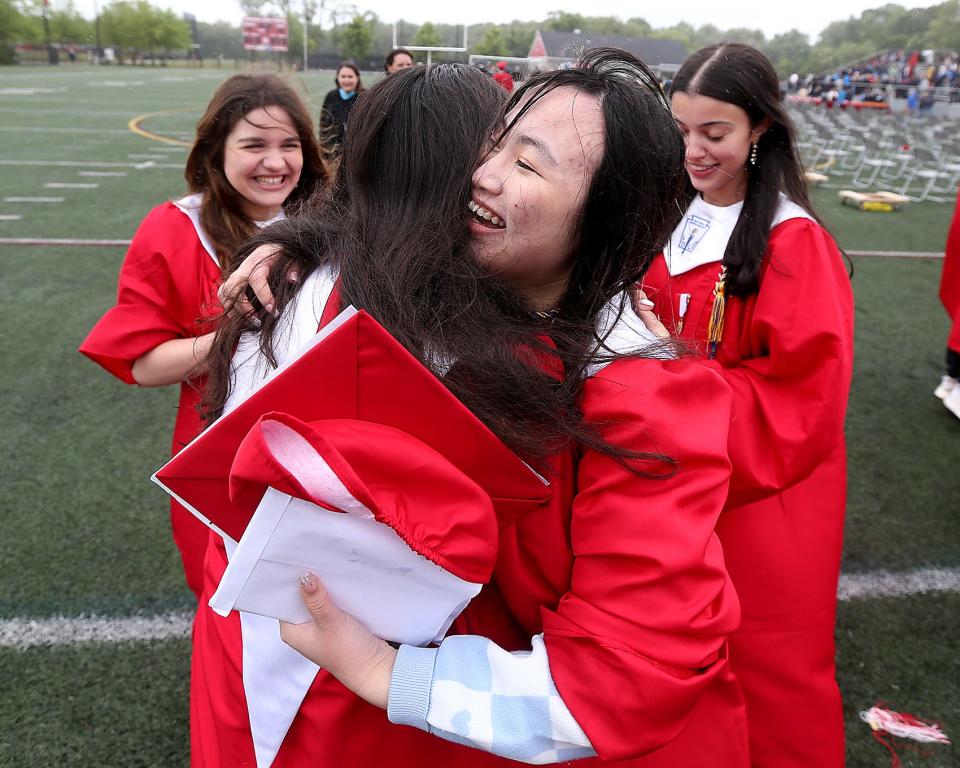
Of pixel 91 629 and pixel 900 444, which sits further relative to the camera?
pixel 900 444

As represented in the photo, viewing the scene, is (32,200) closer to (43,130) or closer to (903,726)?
(43,130)

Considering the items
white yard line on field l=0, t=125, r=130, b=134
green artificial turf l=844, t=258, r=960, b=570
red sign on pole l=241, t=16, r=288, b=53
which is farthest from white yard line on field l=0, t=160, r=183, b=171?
red sign on pole l=241, t=16, r=288, b=53

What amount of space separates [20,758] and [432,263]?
1947 mm

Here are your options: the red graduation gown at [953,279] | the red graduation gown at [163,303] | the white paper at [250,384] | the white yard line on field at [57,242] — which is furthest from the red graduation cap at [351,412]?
the white yard line on field at [57,242]

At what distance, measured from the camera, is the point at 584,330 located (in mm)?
942

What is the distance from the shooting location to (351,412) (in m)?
0.77

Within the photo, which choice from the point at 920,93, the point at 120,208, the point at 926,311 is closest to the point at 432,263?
the point at 926,311

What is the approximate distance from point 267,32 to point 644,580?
3682 cm

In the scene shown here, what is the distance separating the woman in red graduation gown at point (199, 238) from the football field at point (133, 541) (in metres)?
0.23

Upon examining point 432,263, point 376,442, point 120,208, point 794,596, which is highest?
point 432,263

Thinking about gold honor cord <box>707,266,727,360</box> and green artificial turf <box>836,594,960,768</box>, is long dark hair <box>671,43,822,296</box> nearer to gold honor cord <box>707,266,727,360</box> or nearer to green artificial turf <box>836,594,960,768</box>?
gold honor cord <box>707,266,727,360</box>

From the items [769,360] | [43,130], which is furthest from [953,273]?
[43,130]

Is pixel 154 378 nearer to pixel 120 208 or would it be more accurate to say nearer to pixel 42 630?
pixel 42 630

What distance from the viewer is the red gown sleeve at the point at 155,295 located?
6.12 ft
